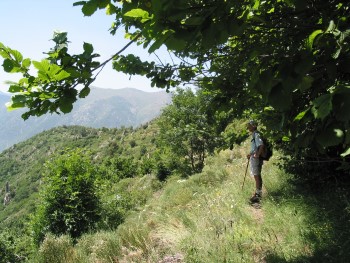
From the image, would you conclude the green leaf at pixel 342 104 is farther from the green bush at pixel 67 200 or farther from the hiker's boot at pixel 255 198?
the green bush at pixel 67 200

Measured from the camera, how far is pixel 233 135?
4574 millimetres

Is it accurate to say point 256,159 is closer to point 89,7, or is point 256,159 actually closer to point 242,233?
point 242,233

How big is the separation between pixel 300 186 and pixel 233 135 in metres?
3.05

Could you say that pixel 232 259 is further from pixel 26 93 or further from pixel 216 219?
pixel 26 93

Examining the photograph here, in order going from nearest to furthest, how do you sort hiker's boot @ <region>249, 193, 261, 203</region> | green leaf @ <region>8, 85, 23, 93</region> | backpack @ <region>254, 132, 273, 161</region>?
green leaf @ <region>8, 85, 23, 93</region> < hiker's boot @ <region>249, 193, 261, 203</region> < backpack @ <region>254, 132, 273, 161</region>

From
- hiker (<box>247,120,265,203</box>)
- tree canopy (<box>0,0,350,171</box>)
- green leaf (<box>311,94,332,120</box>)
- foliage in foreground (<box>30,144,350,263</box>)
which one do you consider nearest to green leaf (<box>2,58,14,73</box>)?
tree canopy (<box>0,0,350,171</box>)

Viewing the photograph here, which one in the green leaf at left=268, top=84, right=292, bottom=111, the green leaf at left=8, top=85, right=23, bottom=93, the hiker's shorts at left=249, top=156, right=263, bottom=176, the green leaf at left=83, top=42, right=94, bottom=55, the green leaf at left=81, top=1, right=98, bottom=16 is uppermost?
the green leaf at left=81, top=1, right=98, bottom=16

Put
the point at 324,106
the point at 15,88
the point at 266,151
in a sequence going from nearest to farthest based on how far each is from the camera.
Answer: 1. the point at 324,106
2. the point at 15,88
3. the point at 266,151

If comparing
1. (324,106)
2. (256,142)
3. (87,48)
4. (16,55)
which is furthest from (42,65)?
(256,142)

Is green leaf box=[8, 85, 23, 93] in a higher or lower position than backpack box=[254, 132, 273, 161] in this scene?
higher

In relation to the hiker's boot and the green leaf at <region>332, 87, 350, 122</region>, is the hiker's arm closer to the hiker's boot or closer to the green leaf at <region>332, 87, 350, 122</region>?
the hiker's boot

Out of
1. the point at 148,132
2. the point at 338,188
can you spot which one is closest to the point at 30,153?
the point at 148,132

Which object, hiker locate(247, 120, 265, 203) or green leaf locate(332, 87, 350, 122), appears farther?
hiker locate(247, 120, 265, 203)

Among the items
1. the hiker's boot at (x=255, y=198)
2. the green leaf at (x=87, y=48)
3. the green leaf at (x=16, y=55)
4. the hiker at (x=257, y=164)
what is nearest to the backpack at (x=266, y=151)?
the hiker at (x=257, y=164)
